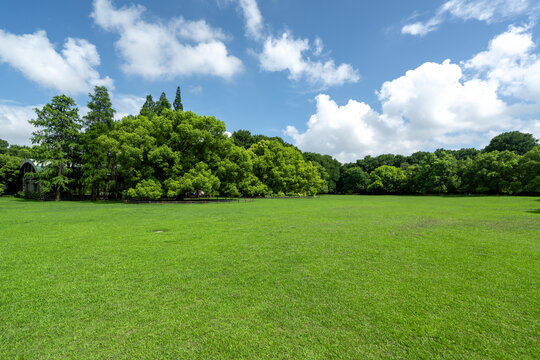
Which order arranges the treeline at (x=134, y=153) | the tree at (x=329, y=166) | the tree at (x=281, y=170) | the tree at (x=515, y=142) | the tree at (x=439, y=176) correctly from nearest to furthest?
the treeline at (x=134, y=153)
the tree at (x=281, y=170)
the tree at (x=439, y=176)
the tree at (x=515, y=142)
the tree at (x=329, y=166)

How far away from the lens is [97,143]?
3241cm

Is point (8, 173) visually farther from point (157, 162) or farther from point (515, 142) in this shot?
point (515, 142)

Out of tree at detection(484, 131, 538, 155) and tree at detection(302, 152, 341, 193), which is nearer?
tree at detection(484, 131, 538, 155)

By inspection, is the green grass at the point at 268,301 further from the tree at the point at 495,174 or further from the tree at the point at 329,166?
the tree at the point at 329,166

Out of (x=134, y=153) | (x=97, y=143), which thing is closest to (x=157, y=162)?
(x=134, y=153)

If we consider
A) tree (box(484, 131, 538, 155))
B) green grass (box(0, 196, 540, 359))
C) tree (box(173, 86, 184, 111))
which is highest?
tree (box(173, 86, 184, 111))

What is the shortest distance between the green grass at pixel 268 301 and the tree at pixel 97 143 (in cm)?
2817

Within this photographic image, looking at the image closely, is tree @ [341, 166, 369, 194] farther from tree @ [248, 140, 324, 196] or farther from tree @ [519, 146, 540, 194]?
tree @ [519, 146, 540, 194]

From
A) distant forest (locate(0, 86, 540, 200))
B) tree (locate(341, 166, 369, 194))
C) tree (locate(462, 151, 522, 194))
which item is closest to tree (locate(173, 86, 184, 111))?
distant forest (locate(0, 86, 540, 200))

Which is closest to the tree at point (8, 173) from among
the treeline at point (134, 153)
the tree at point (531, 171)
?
the treeline at point (134, 153)

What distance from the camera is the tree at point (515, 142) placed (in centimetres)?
6197

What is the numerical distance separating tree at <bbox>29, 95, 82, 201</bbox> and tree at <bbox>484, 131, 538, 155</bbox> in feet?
315

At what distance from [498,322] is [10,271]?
31.7 ft

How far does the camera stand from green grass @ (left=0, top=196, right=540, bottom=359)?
116 inches
